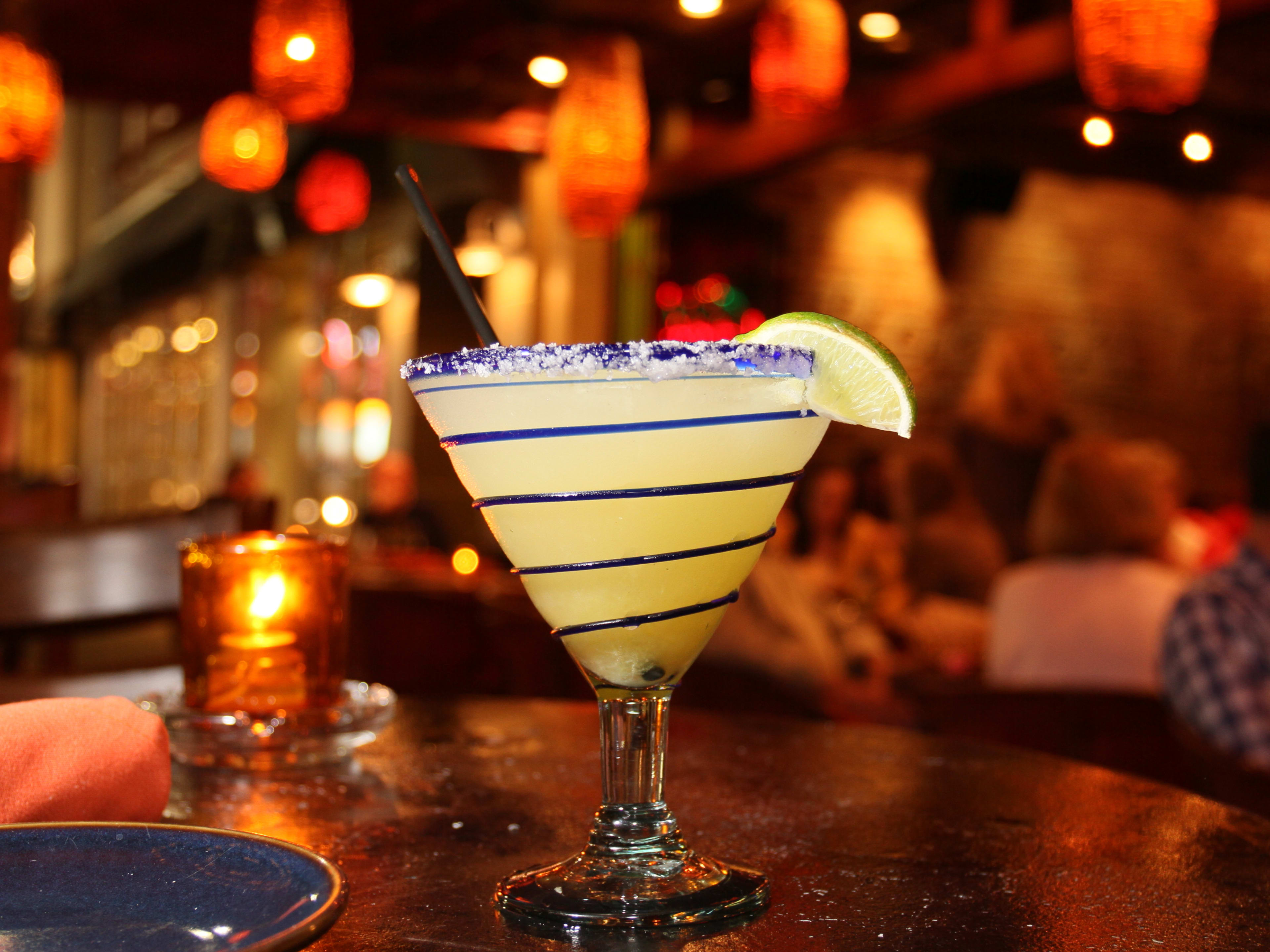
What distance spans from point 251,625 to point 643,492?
1.32ft

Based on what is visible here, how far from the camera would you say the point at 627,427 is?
0.55 meters

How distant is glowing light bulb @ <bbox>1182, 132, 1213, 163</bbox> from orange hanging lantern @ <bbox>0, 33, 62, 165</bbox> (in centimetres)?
415

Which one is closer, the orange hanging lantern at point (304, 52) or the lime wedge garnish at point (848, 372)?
the lime wedge garnish at point (848, 372)

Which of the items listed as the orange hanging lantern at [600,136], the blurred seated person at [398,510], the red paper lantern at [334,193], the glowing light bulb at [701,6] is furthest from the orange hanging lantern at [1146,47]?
the red paper lantern at [334,193]

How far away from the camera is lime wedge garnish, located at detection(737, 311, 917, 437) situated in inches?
23.3

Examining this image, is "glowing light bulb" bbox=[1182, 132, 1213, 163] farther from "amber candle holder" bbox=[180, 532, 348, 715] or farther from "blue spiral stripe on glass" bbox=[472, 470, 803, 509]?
"amber candle holder" bbox=[180, 532, 348, 715]

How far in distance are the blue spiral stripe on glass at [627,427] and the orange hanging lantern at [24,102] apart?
435 centimetres

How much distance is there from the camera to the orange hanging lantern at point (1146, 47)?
2.89 m

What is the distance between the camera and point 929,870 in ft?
2.03

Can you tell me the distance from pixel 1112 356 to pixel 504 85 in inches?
143

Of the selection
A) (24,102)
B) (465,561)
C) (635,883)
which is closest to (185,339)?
(465,561)

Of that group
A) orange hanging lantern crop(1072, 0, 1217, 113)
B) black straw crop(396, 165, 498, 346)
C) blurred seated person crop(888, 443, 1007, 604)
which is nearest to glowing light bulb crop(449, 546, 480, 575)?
blurred seated person crop(888, 443, 1007, 604)

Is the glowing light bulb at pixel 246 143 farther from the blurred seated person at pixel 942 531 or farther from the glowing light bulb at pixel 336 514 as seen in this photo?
the blurred seated person at pixel 942 531

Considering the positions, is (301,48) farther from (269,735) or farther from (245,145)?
(269,735)
